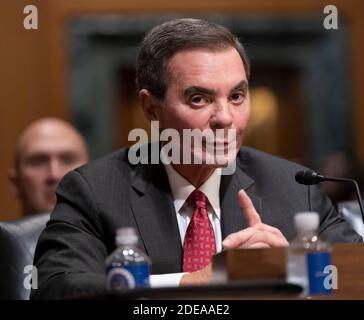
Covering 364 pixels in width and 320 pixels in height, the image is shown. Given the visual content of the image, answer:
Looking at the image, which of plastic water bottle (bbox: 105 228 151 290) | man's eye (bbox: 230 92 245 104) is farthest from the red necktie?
plastic water bottle (bbox: 105 228 151 290)

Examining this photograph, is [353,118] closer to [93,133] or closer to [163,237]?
[93,133]

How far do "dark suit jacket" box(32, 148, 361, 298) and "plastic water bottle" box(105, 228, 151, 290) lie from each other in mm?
431

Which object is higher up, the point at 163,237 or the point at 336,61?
the point at 336,61

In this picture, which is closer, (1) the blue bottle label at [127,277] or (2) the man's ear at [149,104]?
(1) the blue bottle label at [127,277]

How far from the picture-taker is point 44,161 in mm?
3934

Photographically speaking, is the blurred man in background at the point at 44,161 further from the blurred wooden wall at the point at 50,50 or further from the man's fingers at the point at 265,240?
the man's fingers at the point at 265,240

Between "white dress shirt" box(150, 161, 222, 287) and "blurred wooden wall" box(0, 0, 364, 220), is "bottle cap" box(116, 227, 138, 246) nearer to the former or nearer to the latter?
"white dress shirt" box(150, 161, 222, 287)

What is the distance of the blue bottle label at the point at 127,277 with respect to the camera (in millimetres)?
1876

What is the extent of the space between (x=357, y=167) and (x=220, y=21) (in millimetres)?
1458

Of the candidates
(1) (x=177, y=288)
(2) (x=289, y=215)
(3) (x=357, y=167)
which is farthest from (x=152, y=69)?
(3) (x=357, y=167)

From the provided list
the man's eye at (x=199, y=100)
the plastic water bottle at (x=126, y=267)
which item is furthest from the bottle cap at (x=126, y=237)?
the man's eye at (x=199, y=100)

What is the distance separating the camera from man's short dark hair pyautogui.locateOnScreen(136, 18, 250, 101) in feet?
8.66

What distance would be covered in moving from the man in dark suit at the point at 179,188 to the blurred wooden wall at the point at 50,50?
2908 millimetres

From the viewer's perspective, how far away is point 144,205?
2674 millimetres
